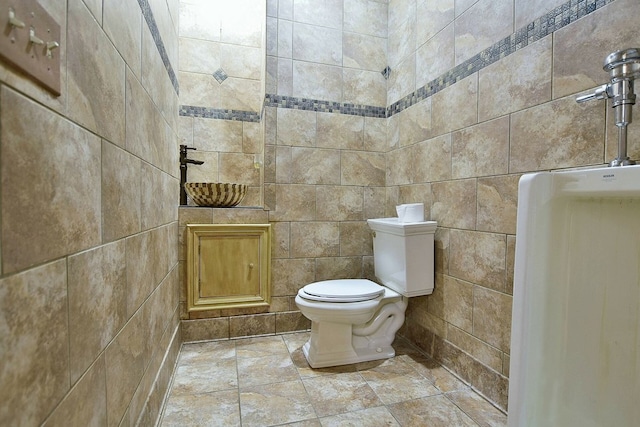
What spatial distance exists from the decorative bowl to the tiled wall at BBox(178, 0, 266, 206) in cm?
48

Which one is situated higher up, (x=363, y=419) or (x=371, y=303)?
(x=371, y=303)

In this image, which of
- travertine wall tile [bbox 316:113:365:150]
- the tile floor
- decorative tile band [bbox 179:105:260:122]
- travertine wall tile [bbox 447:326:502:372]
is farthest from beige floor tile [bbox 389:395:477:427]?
decorative tile band [bbox 179:105:260:122]

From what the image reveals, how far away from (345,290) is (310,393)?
21.4 inches

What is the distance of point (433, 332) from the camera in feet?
6.12

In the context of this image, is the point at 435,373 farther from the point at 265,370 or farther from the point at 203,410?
the point at 203,410

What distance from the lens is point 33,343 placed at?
526mm

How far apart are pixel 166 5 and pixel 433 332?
2.29m

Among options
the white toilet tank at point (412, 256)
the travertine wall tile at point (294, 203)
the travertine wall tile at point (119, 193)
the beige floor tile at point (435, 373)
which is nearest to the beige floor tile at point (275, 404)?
the beige floor tile at point (435, 373)

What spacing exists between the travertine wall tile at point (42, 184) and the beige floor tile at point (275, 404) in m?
1.03

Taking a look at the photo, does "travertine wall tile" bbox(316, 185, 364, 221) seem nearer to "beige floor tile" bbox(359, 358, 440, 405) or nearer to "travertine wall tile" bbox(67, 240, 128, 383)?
"beige floor tile" bbox(359, 358, 440, 405)

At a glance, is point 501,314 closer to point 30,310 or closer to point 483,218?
point 483,218

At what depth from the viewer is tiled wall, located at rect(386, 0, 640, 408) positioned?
1109 millimetres

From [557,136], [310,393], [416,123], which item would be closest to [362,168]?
[416,123]

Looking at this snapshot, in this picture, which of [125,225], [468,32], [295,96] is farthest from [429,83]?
[125,225]
